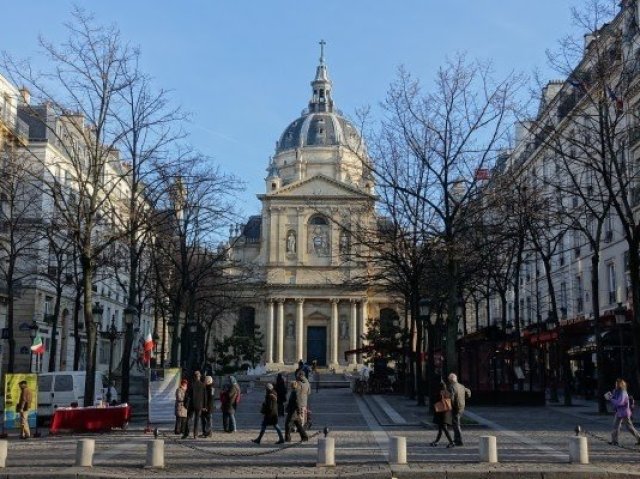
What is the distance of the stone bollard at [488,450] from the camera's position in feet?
48.4

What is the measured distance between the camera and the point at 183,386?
2144cm

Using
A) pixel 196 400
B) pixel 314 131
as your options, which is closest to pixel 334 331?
pixel 314 131

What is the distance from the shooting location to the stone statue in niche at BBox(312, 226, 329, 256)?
303ft

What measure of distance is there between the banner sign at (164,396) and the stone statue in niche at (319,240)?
222 ft

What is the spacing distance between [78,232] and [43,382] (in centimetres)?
765

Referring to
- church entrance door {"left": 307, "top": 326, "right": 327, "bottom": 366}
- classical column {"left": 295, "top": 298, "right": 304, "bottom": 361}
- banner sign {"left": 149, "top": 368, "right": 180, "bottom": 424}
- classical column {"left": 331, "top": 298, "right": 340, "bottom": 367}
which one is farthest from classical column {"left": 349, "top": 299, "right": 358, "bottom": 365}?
banner sign {"left": 149, "top": 368, "right": 180, "bottom": 424}

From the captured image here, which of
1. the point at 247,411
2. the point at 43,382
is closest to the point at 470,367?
the point at 247,411

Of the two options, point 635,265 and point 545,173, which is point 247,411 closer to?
point 635,265

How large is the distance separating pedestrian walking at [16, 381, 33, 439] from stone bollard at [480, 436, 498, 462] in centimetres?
1245

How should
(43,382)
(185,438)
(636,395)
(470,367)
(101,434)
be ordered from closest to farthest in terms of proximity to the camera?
(185,438)
(101,434)
(43,382)
(636,395)
(470,367)

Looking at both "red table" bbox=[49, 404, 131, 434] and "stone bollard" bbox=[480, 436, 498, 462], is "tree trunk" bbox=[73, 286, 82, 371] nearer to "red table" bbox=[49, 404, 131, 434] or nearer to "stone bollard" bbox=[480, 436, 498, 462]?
"red table" bbox=[49, 404, 131, 434]

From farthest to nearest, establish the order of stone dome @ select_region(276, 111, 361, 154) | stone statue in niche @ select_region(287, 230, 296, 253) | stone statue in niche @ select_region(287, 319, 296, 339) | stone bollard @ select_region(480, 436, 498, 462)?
stone dome @ select_region(276, 111, 361, 154)
stone statue in niche @ select_region(287, 230, 296, 253)
stone statue in niche @ select_region(287, 319, 296, 339)
stone bollard @ select_region(480, 436, 498, 462)

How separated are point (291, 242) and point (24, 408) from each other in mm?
73937

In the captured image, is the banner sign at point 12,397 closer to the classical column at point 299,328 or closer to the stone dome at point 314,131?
the classical column at point 299,328
